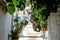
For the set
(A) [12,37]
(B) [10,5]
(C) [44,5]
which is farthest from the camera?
(A) [12,37]

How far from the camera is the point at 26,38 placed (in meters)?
5.18

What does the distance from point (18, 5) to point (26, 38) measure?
3.01 metres

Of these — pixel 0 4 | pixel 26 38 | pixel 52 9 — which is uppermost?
pixel 0 4

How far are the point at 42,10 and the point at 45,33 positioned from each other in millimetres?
2404

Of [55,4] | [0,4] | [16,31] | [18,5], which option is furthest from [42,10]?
[16,31]

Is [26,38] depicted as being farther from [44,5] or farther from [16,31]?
[44,5]

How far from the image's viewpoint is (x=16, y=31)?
468cm

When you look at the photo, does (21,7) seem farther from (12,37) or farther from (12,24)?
(12,24)

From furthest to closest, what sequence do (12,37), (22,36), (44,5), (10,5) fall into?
(22,36) → (12,37) → (44,5) → (10,5)

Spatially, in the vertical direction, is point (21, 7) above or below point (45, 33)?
above

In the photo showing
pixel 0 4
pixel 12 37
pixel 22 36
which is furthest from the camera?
pixel 22 36

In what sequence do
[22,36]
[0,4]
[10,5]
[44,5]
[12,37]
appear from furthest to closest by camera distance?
[22,36] → [12,37] → [0,4] → [44,5] → [10,5]

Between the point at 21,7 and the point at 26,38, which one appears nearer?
the point at 21,7

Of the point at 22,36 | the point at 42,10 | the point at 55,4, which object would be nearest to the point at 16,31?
the point at 22,36
